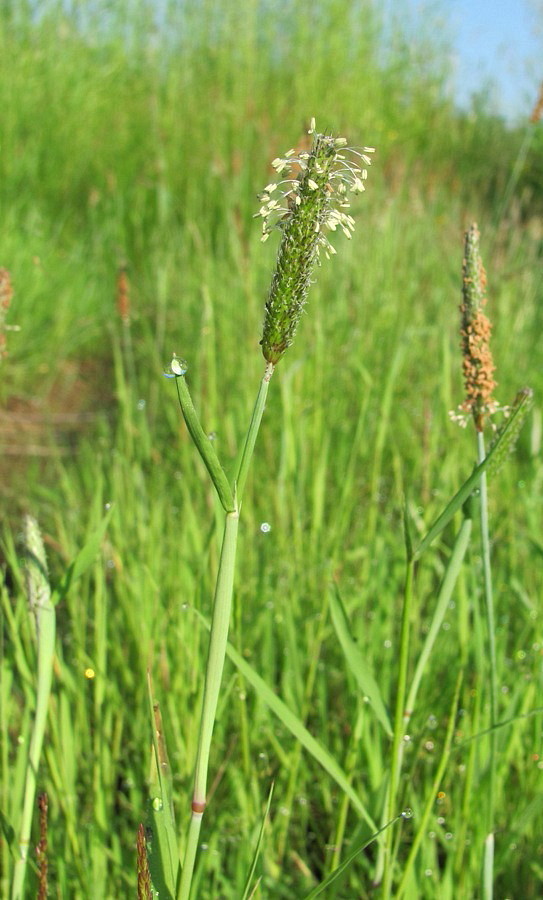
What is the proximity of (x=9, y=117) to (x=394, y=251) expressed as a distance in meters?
1.51

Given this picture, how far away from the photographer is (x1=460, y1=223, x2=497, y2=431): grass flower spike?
604 mm

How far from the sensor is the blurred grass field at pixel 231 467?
3.16 ft

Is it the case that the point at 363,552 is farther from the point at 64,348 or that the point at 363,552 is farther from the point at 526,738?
the point at 64,348

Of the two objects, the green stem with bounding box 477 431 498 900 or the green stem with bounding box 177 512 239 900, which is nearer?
the green stem with bounding box 177 512 239 900

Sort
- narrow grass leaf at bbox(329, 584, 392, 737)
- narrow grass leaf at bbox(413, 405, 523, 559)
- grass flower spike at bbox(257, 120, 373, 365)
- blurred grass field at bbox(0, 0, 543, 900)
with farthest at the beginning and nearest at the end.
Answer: blurred grass field at bbox(0, 0, 543, 900)
narrow grass leaf at bbox(329, 584, 392, 737)
narrow grass leaf at bbox(413, 405, 523, 559)
grass flower spike at bbox(257, 120, 373, 365)

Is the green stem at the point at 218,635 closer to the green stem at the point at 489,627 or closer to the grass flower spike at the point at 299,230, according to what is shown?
the grass flower spike at the point at 299,230

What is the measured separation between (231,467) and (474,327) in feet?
0.67

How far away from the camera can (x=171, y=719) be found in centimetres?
105

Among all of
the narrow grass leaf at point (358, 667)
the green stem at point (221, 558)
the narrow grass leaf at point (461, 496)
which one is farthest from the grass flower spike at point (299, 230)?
the narrow grass leaf at point (358, 667)

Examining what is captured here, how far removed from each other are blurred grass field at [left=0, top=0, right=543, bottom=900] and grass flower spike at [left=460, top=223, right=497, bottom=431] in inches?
9.5

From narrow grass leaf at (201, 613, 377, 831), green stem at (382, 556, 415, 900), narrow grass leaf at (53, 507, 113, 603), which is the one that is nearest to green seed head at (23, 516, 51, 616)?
narrow grass leaf at (53, 507, 113, 603)

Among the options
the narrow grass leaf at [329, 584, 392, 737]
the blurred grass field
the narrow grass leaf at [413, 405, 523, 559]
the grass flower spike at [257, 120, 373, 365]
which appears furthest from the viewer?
the blurred grass field

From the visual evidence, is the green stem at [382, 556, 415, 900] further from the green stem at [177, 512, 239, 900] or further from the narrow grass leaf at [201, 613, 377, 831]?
the green stem at [177, 512, 239, 900]

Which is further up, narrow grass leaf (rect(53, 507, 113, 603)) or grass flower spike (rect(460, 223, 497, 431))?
grass flower spike (rect(460, 223, 497, 431))
